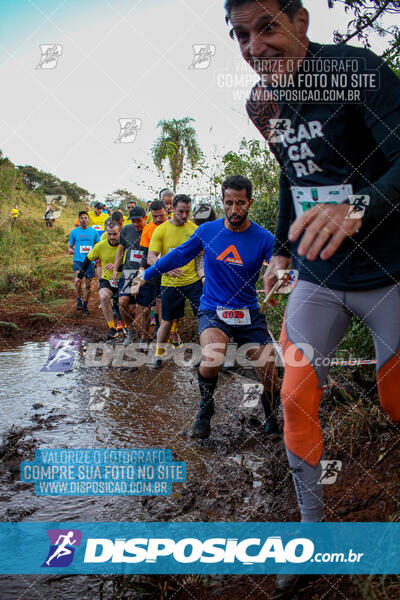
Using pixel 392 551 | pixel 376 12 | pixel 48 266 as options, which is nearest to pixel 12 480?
pixel 392 551

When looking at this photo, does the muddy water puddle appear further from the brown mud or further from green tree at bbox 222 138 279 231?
green tree at bbox 222 138 279 231

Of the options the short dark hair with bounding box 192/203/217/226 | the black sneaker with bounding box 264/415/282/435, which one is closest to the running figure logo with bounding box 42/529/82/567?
the black sneaker with bounding box 264/415/282/435

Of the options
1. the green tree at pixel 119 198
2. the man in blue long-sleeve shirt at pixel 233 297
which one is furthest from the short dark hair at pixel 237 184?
the green tree at pixel 119 198

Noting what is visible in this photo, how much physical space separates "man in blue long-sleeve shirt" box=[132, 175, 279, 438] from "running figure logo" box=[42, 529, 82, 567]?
4.81 ft

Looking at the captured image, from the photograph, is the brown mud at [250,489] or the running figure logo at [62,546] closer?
the brown mud at [250,489]

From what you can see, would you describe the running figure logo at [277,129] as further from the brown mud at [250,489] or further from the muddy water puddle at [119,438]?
the muddy water puddle at [119,438]

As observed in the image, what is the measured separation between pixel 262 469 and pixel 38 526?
4.96 ft

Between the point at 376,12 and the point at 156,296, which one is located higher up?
the point at 376,12

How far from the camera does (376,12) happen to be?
3512mm

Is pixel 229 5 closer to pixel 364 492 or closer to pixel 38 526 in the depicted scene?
pixel 364 492

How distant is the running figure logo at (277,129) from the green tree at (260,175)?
151 inches

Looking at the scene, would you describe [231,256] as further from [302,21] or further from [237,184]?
[302,21]

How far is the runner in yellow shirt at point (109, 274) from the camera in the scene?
765cm

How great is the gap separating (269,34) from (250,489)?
2560 millimetres
